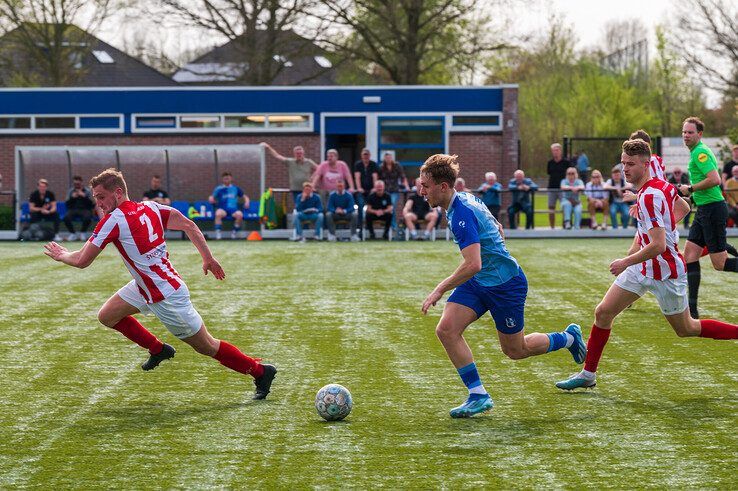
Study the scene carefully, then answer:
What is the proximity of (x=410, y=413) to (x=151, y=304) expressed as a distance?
5.61 feet

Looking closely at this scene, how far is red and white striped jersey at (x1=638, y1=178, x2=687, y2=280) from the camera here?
6.58 meters

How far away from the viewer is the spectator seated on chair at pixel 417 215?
22.3 metres

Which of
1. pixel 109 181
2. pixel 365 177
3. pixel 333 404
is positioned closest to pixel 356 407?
pixel 333 404

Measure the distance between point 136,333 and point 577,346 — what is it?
2894mm

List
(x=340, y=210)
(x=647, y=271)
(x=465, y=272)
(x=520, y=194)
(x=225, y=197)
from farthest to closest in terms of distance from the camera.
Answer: (x=225, y=197) → (x=520, y=194) → (x=340, y=210) → (x=647, y=271) → (x=465, y=272)

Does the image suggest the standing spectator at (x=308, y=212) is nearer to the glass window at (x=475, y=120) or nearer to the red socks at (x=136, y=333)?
the glass window at (x=475, y=120)

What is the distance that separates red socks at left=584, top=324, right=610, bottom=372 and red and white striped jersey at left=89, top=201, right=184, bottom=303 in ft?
8.51

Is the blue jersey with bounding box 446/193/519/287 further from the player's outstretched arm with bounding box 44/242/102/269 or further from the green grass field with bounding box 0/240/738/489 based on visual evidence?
the player's outstretched arm with bounding box 44/242/102/269

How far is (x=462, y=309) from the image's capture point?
6.09m

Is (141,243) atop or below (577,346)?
atop

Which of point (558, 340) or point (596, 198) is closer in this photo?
point (558, 340)

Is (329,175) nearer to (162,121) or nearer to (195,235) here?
(162,121)

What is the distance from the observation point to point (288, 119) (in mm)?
27359

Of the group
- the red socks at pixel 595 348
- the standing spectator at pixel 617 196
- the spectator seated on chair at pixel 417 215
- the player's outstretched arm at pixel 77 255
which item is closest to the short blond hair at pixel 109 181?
the player's outstretched arm at pixel 77 255
